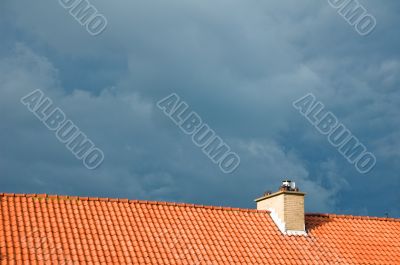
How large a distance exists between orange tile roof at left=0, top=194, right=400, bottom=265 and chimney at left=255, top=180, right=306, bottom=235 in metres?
0.35

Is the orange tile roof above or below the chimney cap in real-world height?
below

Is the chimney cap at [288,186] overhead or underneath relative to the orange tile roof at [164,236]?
overhead

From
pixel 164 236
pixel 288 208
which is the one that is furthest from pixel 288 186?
pixel 164 236

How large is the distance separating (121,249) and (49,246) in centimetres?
201

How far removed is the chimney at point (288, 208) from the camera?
21219 millimetres

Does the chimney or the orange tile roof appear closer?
the orange tile roof

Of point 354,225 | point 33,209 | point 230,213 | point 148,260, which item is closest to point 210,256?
point 148,260

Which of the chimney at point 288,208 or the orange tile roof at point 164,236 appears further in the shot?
the chimney at point 288,208

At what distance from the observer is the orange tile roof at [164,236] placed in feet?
55.0

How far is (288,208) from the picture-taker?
21547 millimetres

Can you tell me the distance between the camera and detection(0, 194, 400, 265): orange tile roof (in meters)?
16.8

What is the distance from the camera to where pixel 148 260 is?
671 inches

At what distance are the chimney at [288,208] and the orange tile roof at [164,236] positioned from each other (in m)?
0.35

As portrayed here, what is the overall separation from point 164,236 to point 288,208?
516 cm
